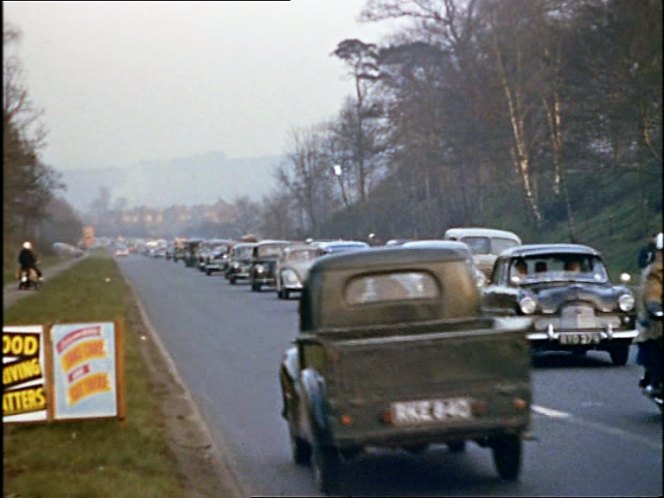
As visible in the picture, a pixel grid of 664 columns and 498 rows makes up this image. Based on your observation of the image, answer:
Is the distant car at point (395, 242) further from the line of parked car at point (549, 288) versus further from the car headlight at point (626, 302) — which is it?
the car headlight at point (626, 302)

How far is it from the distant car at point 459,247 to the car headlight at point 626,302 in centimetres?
22

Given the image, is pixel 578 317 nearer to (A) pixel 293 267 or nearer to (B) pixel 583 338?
(B) pixel 583 338

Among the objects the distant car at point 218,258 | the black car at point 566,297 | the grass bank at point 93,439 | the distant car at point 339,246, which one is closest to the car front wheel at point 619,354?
the black car at point 566,297

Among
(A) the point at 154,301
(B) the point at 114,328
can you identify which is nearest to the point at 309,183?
(A) the point at 154,301

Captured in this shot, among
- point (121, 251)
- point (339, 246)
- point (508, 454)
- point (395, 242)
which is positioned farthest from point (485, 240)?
point (121, 251)

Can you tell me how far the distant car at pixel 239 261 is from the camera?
8.98 feet

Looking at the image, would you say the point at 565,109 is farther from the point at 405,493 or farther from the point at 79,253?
the point at 79,253

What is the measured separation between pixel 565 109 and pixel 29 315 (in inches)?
126

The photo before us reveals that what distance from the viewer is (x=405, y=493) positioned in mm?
1967

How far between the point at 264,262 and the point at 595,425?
969 mm

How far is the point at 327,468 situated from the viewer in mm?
1952

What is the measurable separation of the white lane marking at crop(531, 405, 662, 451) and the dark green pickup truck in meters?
0.09

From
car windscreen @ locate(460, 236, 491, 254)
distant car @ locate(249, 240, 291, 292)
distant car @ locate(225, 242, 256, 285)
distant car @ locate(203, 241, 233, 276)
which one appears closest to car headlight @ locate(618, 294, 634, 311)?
car windscreen @ locate(460, 236, 491, 254)

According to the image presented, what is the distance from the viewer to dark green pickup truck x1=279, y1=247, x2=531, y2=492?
5.70 feet
